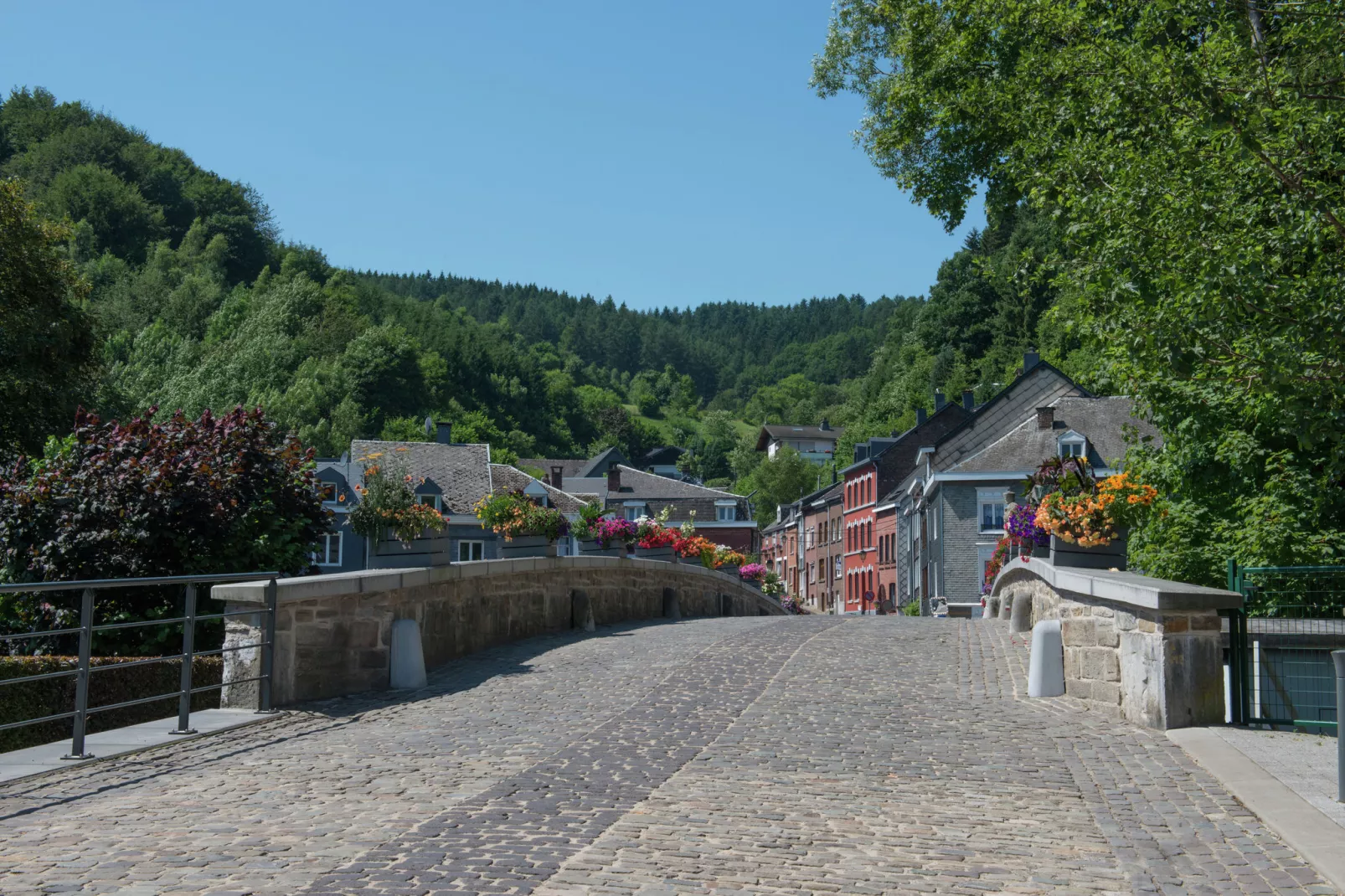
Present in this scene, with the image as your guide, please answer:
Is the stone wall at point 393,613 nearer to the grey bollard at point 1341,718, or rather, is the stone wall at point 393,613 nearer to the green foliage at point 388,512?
the green foliage at point 388,512

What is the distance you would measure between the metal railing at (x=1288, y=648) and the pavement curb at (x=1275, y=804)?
836mm

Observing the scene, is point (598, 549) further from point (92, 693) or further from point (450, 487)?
point (450, 487)

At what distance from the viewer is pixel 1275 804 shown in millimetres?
6375

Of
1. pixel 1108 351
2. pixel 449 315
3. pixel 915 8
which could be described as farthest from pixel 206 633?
pixel 449 315

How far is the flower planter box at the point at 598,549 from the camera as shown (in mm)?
20188

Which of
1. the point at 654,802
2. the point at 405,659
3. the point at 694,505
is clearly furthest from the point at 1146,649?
the point at 694,505

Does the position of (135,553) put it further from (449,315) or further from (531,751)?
(449,315)

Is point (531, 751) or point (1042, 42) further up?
point (1042, 42)

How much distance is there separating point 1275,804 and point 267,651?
736 centimetres

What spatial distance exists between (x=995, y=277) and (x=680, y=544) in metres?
8.96

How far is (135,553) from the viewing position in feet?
44.0

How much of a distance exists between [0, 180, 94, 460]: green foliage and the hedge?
1209 centimetres

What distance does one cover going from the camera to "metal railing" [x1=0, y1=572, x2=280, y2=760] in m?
7.18

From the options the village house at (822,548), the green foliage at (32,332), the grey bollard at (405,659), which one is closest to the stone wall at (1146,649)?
the grey bollard at (405,659)
